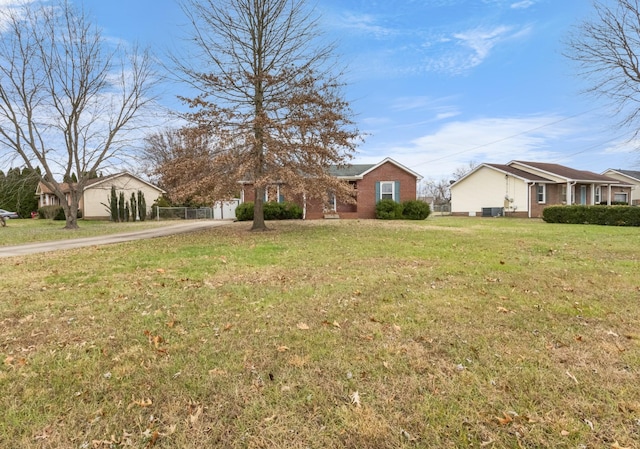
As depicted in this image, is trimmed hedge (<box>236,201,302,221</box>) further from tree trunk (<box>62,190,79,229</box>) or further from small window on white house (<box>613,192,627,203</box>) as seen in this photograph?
small window on white house (<box>613,192,627,203</box>)

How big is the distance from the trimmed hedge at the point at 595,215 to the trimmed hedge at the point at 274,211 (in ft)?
52.8

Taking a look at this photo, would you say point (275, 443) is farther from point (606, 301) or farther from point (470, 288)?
point (606, 301)

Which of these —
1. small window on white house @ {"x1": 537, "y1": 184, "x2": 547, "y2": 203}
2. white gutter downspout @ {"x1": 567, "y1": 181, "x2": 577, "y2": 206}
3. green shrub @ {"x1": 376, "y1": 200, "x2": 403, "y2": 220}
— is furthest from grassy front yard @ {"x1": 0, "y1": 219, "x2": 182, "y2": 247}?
white gutter downspout @ {"x1": 567, "y1": 181, "x2": 577, "y2": 206}

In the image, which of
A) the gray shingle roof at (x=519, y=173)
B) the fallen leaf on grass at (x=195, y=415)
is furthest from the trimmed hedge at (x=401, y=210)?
the fallen leaf on grass at (x=195, y=415)

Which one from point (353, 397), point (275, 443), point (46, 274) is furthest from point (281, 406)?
point (46, 274)

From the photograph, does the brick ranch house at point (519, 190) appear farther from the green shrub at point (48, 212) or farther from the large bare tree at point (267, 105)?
the green shrub at point (48, 212)

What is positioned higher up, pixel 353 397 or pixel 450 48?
pixel 450 48

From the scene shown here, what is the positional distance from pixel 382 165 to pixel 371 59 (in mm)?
9933

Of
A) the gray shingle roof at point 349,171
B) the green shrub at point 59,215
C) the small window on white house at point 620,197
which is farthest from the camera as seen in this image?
the small window on white house at point 620,197

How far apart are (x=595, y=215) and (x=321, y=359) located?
22.4 meters

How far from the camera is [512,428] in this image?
2.32 metres

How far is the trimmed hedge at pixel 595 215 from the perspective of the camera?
1806cm

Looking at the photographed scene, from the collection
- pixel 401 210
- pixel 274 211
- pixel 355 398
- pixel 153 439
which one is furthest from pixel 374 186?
pixel 153 439

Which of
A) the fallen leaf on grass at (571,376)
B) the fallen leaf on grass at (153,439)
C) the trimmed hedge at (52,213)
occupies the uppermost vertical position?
the trimmed hedge at (52,213)
